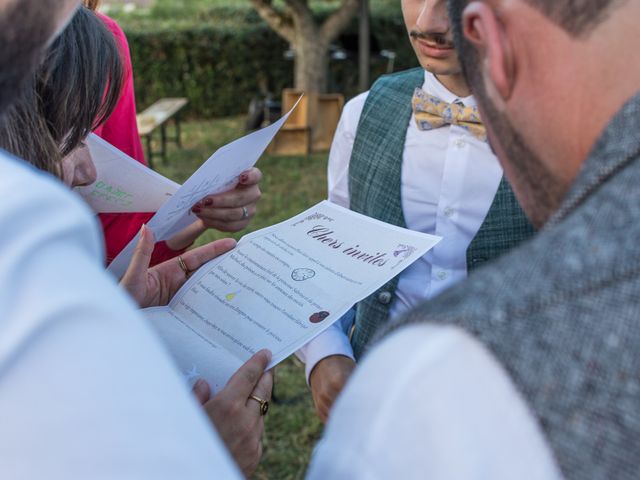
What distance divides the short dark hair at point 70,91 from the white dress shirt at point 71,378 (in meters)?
0.72

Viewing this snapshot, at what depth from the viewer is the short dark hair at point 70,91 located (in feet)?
4.43

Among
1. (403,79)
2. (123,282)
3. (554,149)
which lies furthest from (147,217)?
(554,149)

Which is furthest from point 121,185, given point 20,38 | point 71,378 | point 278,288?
point 71,378

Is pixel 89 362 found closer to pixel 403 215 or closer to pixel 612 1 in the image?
pixel 612 1

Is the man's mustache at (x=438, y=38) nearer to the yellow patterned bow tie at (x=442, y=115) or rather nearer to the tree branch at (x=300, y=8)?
the yellow patterned bow tie at (x=442, y=115)

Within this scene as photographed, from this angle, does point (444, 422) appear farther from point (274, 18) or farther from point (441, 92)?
point (274, 18)

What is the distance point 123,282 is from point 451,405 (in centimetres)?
118

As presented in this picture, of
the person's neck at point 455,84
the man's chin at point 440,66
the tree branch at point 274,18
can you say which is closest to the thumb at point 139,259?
the man's chin at point 440,66

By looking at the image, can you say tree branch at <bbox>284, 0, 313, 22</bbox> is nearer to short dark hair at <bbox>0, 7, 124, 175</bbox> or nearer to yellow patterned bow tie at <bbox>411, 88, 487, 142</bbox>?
yellow patterned bow tie at <bbox>411, 88, 487, 142</bbox>

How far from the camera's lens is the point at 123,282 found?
1.71 m

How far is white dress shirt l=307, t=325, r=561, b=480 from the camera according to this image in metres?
0.68

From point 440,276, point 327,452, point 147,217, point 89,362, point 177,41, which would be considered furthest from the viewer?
point 177,41

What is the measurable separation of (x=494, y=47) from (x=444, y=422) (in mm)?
469

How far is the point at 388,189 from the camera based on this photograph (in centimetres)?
210
